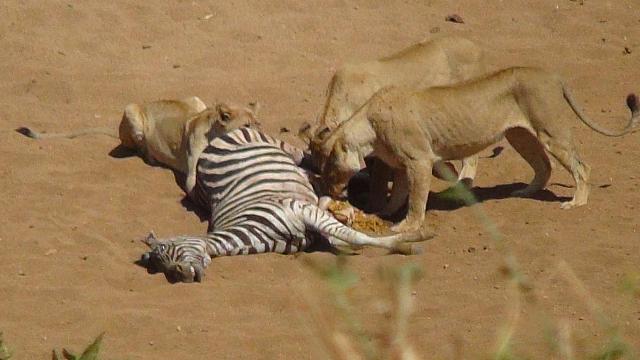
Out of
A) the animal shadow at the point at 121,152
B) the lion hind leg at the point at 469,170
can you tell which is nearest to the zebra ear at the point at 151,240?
the animal shadow at the point at 121,152

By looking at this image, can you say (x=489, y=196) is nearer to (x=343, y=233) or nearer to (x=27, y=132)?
(x=343, y=233)

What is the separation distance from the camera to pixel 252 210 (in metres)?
8.22

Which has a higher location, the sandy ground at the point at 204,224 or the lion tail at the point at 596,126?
the lion tail at the point at 596,126

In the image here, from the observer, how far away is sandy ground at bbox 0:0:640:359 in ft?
21.6

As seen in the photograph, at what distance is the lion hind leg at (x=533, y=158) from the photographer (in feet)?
28.9

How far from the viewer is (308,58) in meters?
11.6

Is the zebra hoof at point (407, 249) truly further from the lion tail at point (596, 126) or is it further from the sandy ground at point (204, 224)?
the lion tail at point (596, 126)

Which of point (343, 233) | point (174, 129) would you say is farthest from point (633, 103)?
point (174, 129)

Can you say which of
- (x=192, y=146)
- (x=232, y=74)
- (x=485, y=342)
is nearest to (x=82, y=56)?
(x=232, y=74)

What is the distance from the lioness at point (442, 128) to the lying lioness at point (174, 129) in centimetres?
86

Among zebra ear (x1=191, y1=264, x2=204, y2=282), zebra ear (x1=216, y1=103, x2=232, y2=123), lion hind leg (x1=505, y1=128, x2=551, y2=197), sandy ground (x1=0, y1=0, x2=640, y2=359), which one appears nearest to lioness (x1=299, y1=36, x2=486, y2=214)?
lion hind leg (x1=505, y1=128, x2=551, y2=197)

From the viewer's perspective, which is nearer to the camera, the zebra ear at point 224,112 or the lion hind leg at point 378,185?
the lion hind leg at point 378,185

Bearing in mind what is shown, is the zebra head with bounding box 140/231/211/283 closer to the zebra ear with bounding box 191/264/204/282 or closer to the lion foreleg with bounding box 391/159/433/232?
the zebra ear with bounding box 191/264/204/282

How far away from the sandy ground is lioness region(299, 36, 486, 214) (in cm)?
47
